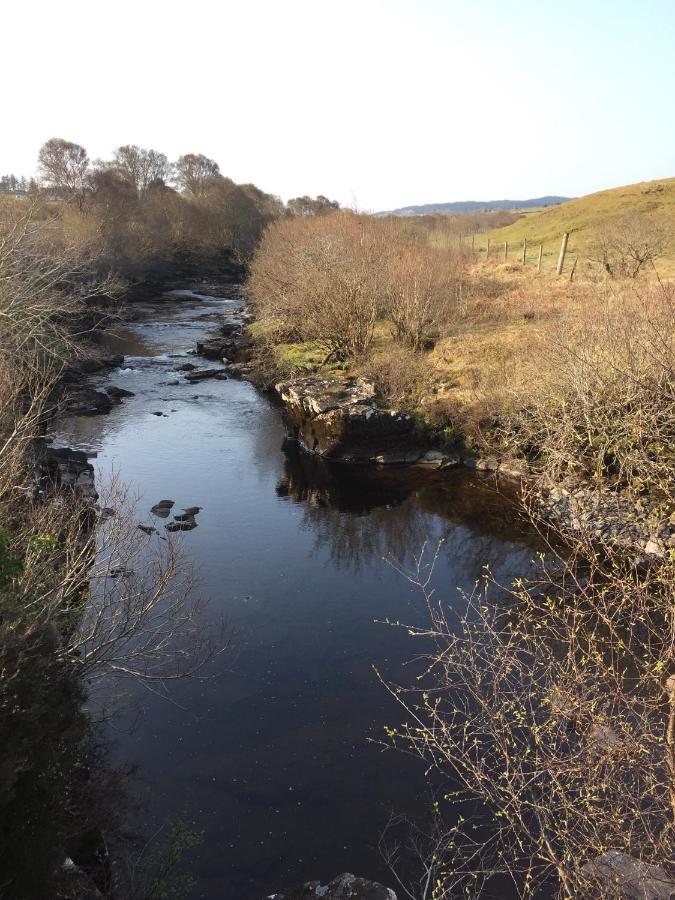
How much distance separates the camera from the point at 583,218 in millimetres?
59000

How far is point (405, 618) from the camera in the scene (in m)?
14.0

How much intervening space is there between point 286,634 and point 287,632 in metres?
0.08

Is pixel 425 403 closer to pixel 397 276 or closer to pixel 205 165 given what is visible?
pixel 397 276

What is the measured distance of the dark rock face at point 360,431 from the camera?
23.8 metres

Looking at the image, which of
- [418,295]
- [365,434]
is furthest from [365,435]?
[418,295]

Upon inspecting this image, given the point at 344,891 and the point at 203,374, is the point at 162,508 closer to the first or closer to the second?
the point at 344,891

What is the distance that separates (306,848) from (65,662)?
14.3 feet

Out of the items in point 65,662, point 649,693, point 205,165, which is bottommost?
point 649,693

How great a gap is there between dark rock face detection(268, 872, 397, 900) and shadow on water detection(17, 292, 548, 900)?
358 millimetres

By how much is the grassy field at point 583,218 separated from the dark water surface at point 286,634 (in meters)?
29.0

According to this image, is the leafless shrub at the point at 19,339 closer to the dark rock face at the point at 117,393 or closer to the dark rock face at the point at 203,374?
the dark rock face at the point at 117,393

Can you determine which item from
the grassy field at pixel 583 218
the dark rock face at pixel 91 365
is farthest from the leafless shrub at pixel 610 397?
the grassy field at pixel 583 218

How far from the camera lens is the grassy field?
48875 millimetres

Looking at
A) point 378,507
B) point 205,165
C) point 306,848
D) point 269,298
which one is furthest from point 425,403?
point 205,165
